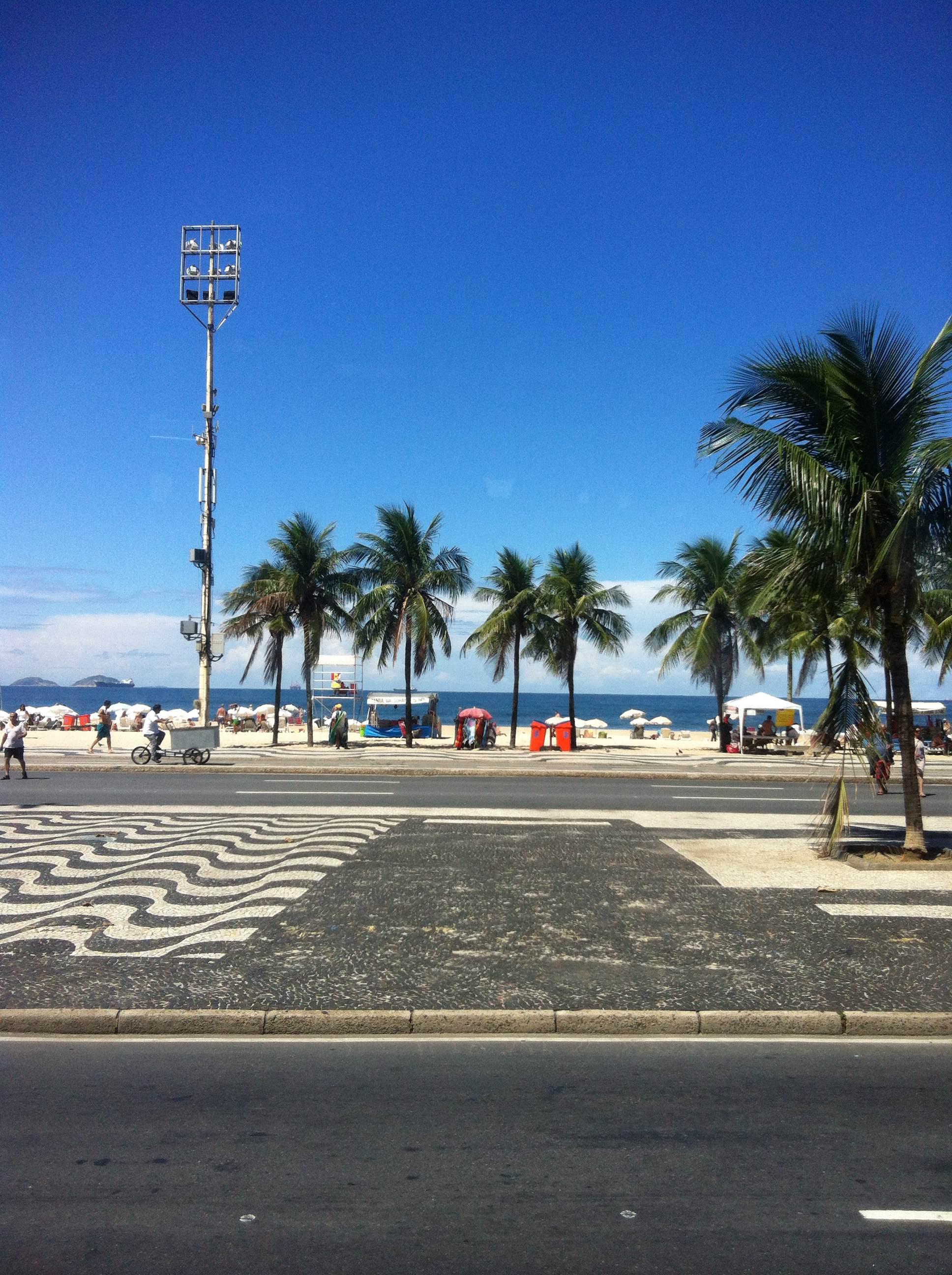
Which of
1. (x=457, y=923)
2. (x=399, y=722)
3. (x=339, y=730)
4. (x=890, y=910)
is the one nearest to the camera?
(x=457, y=923)

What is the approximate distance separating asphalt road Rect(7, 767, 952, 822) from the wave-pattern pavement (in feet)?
8.43

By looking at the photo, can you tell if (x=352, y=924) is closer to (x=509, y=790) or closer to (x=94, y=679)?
(x=509, y=790)

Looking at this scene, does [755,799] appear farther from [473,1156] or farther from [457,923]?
[473,1156]

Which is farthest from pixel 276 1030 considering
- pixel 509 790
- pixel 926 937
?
pixel 509 790

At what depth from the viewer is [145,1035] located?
18.8 feet

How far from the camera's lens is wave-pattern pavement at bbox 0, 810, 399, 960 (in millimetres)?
7512

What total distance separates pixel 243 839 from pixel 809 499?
8199 millimetres

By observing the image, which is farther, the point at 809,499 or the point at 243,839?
the point at 243,839

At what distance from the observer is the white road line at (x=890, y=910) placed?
8.21 m

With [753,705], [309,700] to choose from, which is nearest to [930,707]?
[753,705]

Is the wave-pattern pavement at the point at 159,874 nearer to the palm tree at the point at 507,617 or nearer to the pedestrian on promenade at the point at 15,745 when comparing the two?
the pedestrian on promenade at the point at 15,745

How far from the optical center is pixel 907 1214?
3.70m

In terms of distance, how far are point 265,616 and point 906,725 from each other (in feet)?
94.5

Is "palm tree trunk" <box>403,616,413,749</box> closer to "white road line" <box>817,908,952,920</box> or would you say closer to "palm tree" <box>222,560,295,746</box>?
"palm tree" <box>222,560,295,746</box>
